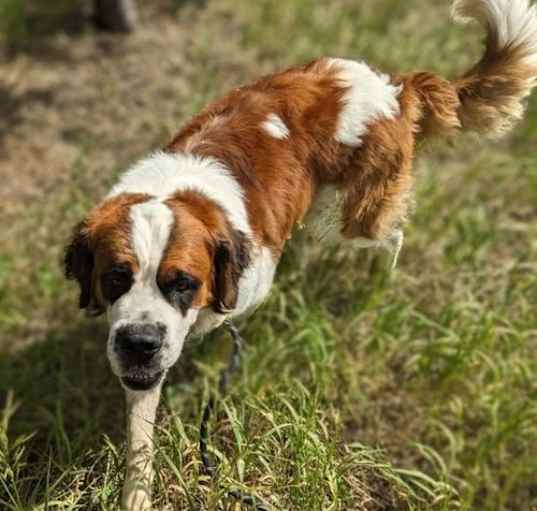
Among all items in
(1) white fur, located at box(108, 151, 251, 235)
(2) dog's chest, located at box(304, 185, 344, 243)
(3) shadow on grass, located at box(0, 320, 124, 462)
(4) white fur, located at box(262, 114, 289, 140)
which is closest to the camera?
(1) white fur, located at box(108, 151, 251, 235)

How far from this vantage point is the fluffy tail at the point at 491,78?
3553mm

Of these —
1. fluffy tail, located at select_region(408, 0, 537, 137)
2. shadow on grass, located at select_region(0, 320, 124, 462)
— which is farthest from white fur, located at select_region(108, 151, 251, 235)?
shadow on grass, located at select_region(0, 320, 124, 462)

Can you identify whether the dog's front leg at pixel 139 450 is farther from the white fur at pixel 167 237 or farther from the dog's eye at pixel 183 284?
the dog's eye at pixel 183 284

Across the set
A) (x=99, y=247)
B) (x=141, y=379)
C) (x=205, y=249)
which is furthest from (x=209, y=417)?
(x=99, y=247)

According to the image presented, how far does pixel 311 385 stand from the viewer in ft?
12.4

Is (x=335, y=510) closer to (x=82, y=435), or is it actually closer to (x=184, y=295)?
(x=184, y=295)

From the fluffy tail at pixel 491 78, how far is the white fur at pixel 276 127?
717 millimetres

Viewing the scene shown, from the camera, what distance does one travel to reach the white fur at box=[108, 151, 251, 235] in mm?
3086

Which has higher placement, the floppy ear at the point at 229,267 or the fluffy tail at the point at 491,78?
the fluffy tail at the point at 491,78

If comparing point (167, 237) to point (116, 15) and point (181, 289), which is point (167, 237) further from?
point (116, 15)

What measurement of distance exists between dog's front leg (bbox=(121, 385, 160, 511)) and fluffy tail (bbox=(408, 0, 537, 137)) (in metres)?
1.87

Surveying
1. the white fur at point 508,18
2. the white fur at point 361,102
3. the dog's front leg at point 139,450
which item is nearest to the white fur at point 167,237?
the dog's front leg at point 139,450

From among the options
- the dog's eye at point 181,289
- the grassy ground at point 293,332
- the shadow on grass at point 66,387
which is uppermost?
the dog's eye at point 181,289

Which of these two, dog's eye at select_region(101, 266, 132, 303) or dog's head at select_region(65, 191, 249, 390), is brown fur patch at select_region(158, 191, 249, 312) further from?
dog's eye at select_region(101, 266, 132, 303)
